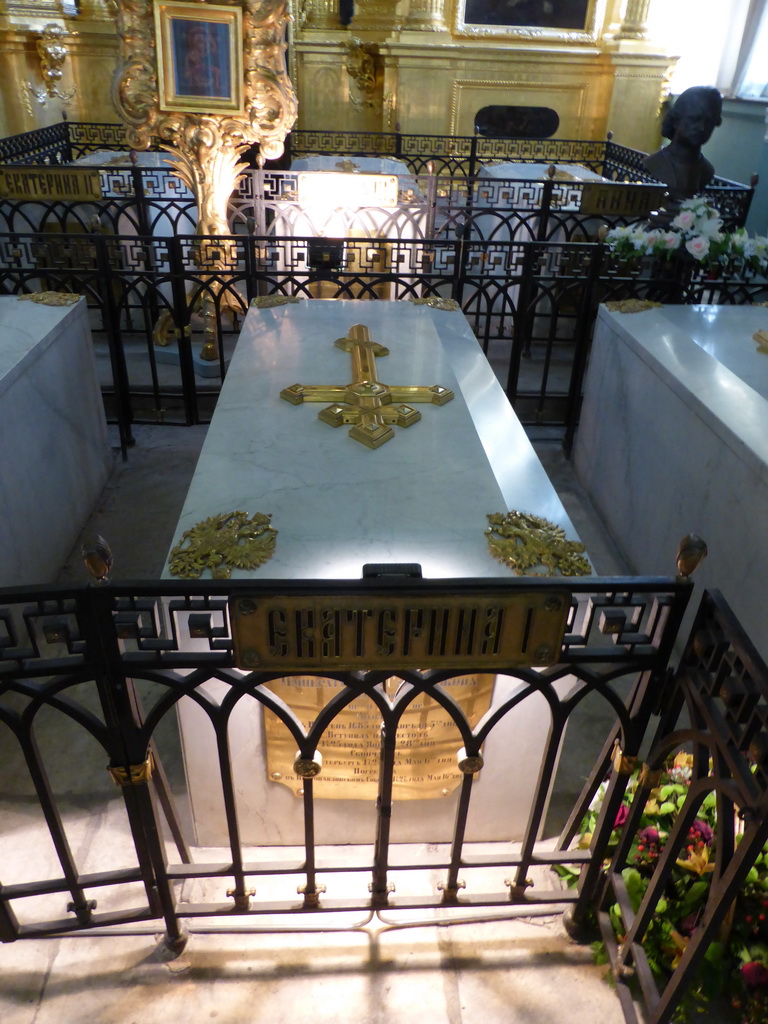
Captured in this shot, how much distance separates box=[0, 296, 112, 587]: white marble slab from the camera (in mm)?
2979

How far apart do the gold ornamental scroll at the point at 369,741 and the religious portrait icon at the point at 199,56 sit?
479 cm

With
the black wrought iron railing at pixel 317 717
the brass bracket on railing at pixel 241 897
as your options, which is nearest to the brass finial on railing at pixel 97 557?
the black wrought iron railing at pixel 317 717

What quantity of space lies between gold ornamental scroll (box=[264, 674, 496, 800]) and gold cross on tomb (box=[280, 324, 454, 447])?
1.00 meters

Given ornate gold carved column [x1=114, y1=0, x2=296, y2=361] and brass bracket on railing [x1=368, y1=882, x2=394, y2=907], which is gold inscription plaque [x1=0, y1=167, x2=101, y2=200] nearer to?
ornate gold carved column [x1=114, y1=0, x2=296, y2=361]

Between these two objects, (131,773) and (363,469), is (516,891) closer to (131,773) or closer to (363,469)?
(131,773)

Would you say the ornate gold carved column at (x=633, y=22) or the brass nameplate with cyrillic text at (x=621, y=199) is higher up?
the ornate gold carved column at (x=633, y=22)

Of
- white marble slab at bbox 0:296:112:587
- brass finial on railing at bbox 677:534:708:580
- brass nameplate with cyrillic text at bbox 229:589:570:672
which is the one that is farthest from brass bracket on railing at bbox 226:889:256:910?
white marble slab at bbox 0:296:112:587

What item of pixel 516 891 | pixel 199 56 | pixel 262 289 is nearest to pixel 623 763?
pixel 516 891

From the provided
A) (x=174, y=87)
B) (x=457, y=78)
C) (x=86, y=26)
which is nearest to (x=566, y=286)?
(x=174, y=87)

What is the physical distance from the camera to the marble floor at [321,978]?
1758 mm

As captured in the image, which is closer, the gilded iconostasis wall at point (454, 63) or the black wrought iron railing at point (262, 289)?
the black wrought iron railing at point (262, 289)

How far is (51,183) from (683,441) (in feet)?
15.9

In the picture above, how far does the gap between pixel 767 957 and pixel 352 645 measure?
4.07 feet

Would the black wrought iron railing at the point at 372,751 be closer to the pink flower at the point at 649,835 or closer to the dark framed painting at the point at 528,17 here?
the pink flower at the point at 649,835
